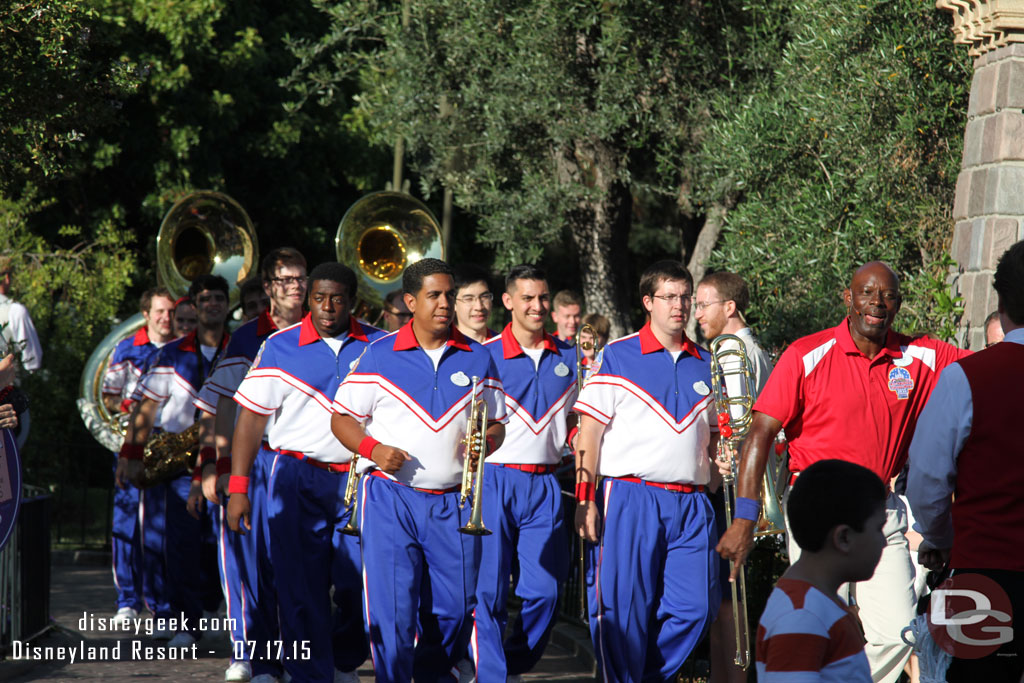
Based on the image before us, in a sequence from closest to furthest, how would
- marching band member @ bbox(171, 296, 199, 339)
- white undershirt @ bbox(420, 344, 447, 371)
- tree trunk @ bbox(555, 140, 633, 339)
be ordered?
white undershirt @ bbox(420, 344, 447, 371) → marching band member @ bbox(171, 296, 199, 339) → tree trunk @ bbox(555, 140, 633, 339)

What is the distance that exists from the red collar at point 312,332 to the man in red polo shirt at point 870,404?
2.48 metres

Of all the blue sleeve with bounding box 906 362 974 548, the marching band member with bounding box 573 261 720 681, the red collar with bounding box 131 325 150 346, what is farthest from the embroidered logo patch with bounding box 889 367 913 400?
the red collar with bounding box 131 325 150 346

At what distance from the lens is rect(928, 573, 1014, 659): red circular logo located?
4047 mm

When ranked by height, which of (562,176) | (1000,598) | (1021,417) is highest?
(562,176)

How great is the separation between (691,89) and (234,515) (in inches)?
294

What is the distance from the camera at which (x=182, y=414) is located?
29.6 ft

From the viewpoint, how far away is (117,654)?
27.6ft

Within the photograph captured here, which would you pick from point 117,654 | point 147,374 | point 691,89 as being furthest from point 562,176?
point 117,654

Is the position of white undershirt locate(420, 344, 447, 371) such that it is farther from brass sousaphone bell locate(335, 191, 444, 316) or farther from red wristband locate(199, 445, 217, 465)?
brass sousaphone bell locate(335, 191, 444, 316)

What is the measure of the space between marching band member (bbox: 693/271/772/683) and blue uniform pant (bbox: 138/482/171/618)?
13.5 ft

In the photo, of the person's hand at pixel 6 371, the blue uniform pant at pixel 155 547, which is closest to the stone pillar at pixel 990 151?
the person's hand at pixel 6 371

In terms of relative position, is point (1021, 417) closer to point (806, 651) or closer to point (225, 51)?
point (806, 651)

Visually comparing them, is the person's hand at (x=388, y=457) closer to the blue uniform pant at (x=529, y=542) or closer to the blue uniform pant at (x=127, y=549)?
the blue uniform pant at (x=529, y=542)

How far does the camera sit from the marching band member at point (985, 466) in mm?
4090
